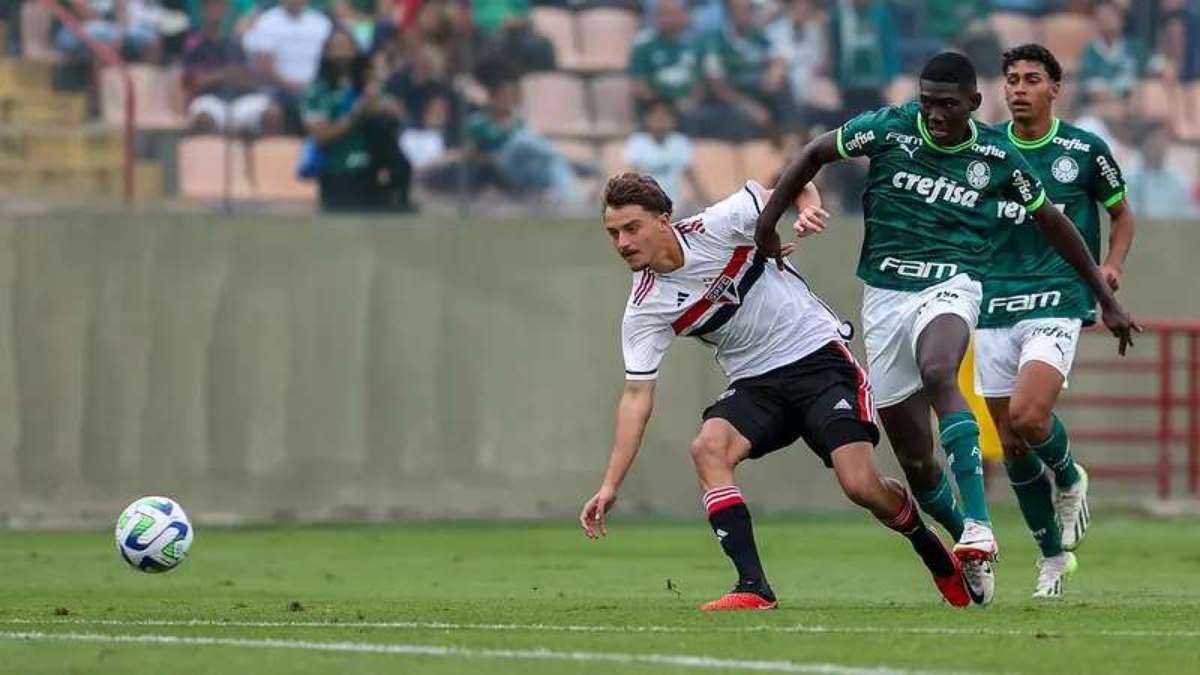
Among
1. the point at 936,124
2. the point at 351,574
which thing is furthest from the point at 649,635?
the point at 351,574

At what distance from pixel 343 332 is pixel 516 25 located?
291 centimetres

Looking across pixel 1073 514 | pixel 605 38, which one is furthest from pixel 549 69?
pixel 1073 514

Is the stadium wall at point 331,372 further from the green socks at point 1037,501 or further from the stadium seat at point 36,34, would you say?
the green socks at point 1037,501

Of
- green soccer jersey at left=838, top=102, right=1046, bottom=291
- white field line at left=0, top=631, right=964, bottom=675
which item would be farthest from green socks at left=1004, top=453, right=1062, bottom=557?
white field line at left=0, top=631, right=964, bottom=675

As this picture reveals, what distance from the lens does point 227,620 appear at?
9211 mm

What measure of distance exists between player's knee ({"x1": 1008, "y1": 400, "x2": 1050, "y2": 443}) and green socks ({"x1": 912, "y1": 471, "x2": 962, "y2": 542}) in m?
0.83

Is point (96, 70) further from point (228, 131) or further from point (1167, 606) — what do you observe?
point (1167, 606)

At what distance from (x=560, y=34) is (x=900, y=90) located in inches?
115

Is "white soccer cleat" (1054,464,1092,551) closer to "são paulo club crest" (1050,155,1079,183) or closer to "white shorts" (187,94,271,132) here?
"são paulo club crest" (1050,155,1079,183)

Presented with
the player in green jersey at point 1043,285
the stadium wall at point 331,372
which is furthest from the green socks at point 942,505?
the stadium wall at point 331,372

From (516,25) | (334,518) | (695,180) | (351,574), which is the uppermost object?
Answer: (516,25)

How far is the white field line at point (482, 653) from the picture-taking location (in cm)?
714

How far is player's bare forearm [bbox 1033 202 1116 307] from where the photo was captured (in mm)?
10188

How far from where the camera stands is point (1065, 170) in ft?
37.4
